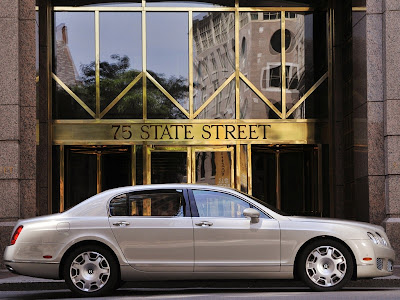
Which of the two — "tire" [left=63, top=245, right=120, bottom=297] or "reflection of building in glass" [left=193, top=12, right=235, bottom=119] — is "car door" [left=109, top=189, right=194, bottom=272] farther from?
"reflection of building in glass" [left=193, top=12, right=235, bottom=119]

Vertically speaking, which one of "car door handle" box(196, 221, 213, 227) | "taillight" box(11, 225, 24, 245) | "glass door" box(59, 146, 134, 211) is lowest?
"taillight" box(11, 225, 24, 245)

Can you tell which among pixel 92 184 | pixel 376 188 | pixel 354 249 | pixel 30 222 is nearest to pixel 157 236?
pixel 30 222

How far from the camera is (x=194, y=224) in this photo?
10609 mm

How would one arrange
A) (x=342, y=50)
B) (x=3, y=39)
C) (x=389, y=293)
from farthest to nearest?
1. (x=342, y=50)
2. (x=3, y=39)
3. (x=389, y=293)

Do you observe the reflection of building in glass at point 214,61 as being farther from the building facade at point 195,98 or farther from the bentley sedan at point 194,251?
the bentley sedan at point 194,251

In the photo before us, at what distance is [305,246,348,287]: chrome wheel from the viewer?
1052 centimetres

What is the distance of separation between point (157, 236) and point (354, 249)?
2429 millimetres

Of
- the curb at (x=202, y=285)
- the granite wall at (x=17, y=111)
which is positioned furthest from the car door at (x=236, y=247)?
the granite wall at (x=17, y=111)

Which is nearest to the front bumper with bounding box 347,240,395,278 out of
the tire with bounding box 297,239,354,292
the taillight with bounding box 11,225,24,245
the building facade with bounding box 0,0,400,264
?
the tire with bounding box 297,239,354,292

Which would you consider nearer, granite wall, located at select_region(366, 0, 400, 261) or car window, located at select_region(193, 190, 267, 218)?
car window, located at select_region(193, 190, 267, 218)

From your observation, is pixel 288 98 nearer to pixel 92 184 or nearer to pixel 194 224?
pixel 92 184

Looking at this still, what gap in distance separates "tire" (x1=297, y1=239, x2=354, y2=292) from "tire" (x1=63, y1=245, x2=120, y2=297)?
7.62 feet

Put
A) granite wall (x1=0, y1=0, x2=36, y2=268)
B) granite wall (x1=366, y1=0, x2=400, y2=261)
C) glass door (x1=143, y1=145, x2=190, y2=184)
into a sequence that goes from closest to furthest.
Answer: granite wall (x1=0, y1=0, x2=36, y2=268) < granite wall (x1=366, y1=0, x2=400, y2=261) < glass door (x1=143, y1=145, x2=190, y2=184)

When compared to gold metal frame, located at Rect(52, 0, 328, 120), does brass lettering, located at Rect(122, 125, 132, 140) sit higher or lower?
lower
